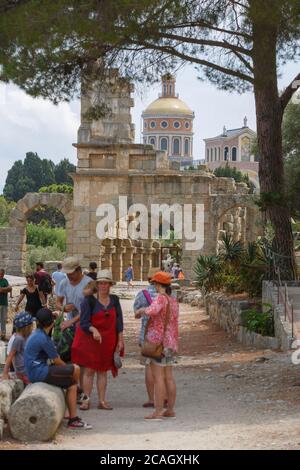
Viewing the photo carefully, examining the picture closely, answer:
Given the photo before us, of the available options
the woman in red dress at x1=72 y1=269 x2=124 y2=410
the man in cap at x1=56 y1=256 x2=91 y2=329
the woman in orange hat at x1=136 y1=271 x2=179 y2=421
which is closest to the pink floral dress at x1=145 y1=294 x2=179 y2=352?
the woman in orange hat at x1=136 y1=271 x2=179 y2=421

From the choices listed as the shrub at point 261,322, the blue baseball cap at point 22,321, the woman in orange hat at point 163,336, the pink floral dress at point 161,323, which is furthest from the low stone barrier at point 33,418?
the shrub at point 261,322

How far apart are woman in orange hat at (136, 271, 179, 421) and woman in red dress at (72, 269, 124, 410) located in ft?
1.43

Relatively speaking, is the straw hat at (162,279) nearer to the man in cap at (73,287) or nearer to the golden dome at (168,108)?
the man in cap at (73,287)

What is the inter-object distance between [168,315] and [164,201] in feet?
77.7

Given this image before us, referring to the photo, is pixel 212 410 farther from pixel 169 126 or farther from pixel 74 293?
pixel 169 126

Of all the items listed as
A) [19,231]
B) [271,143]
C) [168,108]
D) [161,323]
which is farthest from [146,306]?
[168,108]

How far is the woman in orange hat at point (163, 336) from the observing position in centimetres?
885

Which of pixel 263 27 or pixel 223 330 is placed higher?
pixel 263 27

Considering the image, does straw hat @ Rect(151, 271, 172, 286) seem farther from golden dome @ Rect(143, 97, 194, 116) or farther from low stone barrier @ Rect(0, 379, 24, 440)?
golden dome @ Rect(143, 97, 194, 116)

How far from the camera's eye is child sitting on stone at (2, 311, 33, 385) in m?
8.80
